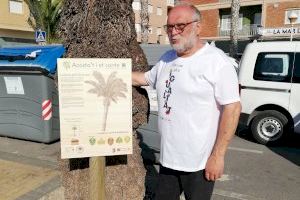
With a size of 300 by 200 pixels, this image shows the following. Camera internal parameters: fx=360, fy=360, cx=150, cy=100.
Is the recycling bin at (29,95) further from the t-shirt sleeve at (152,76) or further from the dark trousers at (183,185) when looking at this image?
the dark trousers at (183,185)

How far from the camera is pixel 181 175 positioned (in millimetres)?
2934

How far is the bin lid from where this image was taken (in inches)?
263

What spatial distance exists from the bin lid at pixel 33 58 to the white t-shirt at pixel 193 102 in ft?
13.9

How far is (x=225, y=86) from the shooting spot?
2629 millimetres

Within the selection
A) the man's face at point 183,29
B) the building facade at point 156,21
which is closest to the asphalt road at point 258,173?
the man's face at point 183,29

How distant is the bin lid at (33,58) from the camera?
6691mm

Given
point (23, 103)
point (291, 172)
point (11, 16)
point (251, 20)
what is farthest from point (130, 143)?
point (251, 20)

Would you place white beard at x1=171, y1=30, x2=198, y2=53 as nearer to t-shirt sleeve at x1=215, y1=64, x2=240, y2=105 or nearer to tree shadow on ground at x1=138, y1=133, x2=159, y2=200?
t-shirt sleeve at x1=215, y1=64, x2=240, y2=105

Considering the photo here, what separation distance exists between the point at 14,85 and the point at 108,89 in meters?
4.87

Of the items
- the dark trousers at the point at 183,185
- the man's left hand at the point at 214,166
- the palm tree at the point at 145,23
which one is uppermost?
the palm tree at the point at 145,23

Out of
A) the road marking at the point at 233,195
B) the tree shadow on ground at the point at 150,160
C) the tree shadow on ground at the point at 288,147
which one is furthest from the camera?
the tree shadow on ground at the point at 288,147

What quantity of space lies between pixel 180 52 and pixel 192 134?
0.64m

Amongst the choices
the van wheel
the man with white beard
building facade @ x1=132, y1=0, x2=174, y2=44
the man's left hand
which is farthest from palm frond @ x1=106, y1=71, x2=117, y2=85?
building facade @ x1=132, y1=0, x2=174, y2=44

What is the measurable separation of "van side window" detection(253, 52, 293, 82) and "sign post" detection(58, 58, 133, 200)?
5210mm
